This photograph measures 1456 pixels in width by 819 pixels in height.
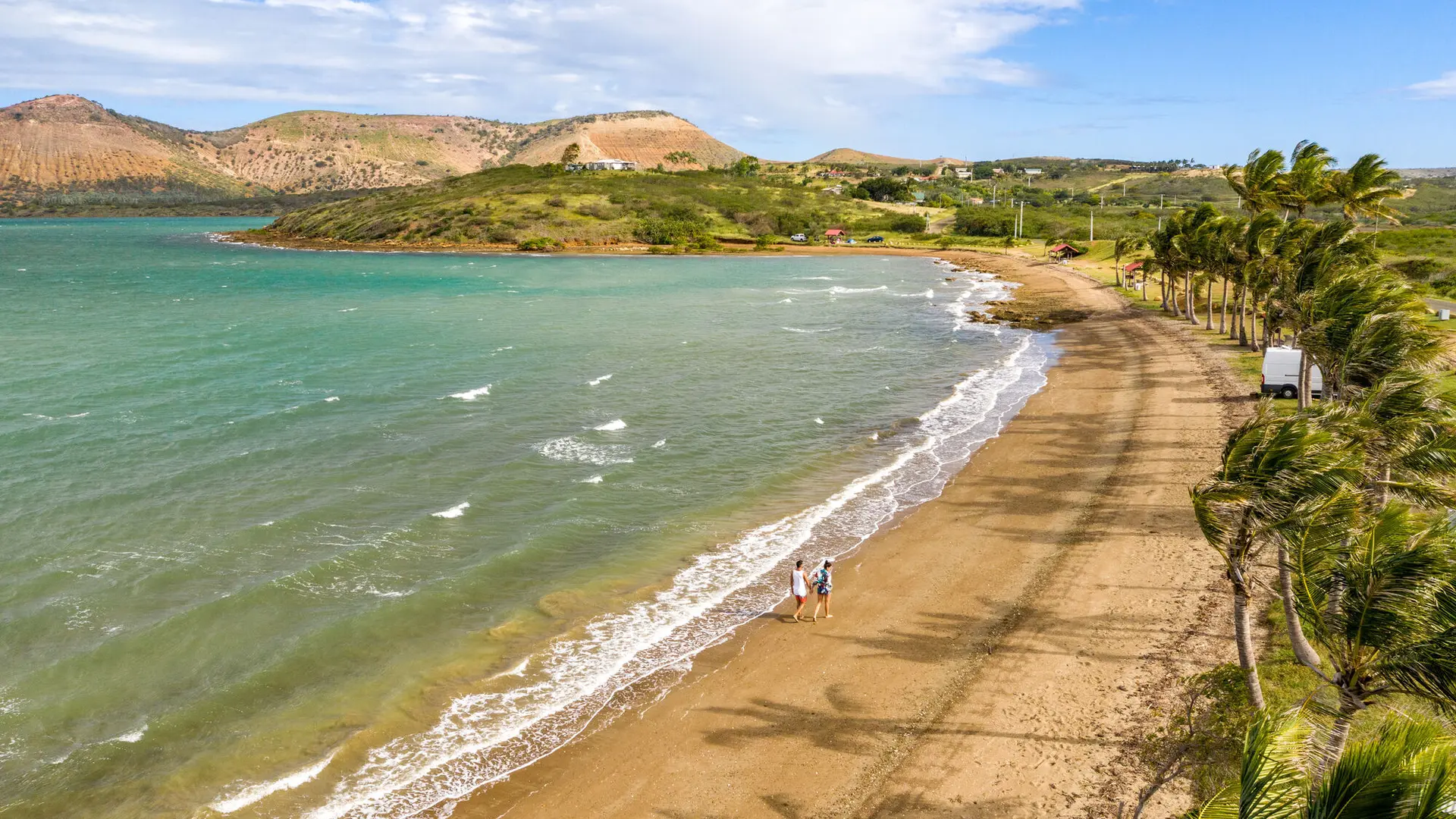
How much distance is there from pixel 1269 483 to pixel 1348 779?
5.91m

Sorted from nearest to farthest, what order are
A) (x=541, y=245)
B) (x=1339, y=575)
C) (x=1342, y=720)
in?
(x=1342, y=720) < (x=1339, y=575) < (x=541, y=245)

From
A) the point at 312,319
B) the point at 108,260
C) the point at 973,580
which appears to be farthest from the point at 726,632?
the point at 108,260

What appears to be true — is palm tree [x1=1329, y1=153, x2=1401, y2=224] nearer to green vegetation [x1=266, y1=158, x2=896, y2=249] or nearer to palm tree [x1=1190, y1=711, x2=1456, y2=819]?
palm tree [x1=1190, y1=711, x2=1456, y2=819]

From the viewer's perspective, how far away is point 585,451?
3122 cm

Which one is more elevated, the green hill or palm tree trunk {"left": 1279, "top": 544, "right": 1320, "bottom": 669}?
the green hill

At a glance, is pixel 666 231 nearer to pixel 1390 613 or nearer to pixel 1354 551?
pixel 1354 551

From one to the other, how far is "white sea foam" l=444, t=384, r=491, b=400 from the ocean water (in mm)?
211

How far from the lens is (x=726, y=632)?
19000 mm

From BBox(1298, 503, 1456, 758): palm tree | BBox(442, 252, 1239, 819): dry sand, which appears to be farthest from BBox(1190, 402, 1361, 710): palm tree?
BBox(442, 252, 1239, 819): dry sand

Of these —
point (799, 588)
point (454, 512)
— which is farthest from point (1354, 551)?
point (454, 512)

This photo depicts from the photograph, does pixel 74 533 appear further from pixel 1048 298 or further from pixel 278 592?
pixel 1048 298

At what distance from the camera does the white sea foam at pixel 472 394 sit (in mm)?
38938

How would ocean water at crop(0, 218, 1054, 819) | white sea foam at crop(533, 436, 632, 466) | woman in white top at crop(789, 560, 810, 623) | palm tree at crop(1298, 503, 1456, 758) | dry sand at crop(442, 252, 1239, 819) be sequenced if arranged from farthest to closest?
white sea foam at crop(533, 436, 632, 466), woman in white top at crop(789, 560, 810, 623), ocean water at crop(0, 218, 1054, 819), dry sand at crop(442, 252, 1239, 819), palm tree at crop(1298, 503, 1456, 758)

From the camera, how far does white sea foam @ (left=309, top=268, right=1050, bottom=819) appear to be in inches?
561
